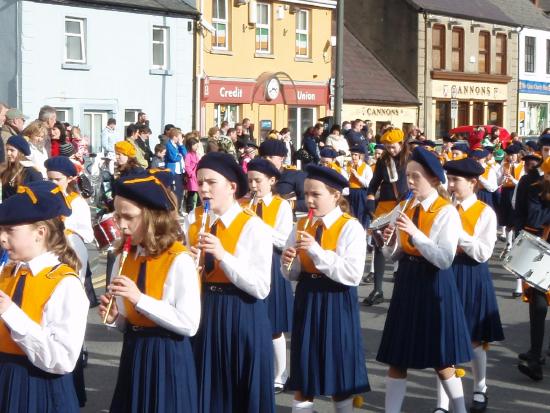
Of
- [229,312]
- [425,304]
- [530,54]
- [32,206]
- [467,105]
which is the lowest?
[425,304]

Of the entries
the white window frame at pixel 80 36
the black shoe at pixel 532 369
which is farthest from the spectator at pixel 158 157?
the black shoe at pixel 532 369

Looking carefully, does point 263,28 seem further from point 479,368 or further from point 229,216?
point 229,216

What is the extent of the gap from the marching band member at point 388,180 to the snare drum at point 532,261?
12.4 feet

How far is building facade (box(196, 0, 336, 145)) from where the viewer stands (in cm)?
3247

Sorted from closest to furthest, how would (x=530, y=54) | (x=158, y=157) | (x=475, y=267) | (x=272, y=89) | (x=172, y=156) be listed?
(x=475, y=267)
(x=158, y=157)
(x=172, y=156)
(x=272, y=89)
(x=530, y=54)

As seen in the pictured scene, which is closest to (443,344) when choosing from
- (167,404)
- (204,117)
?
(167,404)

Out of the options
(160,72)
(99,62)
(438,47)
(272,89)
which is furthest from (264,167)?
(438,47)

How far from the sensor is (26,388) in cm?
458

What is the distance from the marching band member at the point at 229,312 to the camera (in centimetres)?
586

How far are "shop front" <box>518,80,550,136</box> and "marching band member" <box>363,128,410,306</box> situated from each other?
3991cm

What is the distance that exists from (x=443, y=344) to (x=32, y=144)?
554 centimetres

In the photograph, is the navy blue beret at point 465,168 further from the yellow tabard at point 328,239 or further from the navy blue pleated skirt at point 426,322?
the yellow tabard at point 328,239

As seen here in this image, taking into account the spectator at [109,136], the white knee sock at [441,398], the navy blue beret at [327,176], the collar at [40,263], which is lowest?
the white knee sock at [441,398]

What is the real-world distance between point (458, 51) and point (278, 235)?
40.4 meters
